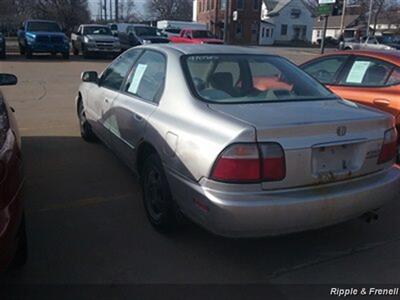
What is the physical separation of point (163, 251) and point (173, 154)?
816mm

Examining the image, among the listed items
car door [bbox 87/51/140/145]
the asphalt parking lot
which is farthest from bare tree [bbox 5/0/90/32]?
the asphalt parking lot

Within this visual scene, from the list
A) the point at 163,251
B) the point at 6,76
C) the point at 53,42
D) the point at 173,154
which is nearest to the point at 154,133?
the point at 173,154

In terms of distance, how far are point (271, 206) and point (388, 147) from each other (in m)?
1.24

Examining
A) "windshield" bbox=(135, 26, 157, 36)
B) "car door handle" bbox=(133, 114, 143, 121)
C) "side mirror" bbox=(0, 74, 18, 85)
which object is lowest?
"windshield" bbox=(135, 26, 157, 36)

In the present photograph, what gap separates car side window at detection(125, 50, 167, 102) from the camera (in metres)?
3.96

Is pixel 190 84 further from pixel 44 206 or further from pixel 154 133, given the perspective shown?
pixel 44 206

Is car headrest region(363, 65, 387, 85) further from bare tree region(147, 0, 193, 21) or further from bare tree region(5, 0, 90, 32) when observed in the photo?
bare tree region(147, 0, 193, 21)

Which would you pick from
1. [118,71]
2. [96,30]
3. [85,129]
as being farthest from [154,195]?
[96,30]

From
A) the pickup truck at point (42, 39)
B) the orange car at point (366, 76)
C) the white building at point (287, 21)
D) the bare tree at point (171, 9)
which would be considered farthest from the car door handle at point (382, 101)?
the bare tree at point (171, 9)

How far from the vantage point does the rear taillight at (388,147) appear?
11.3 ft

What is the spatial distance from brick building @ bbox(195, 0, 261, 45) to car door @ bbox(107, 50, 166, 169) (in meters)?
53.4

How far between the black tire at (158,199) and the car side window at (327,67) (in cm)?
349

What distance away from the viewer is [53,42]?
22.1 metres

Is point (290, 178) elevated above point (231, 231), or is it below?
above
